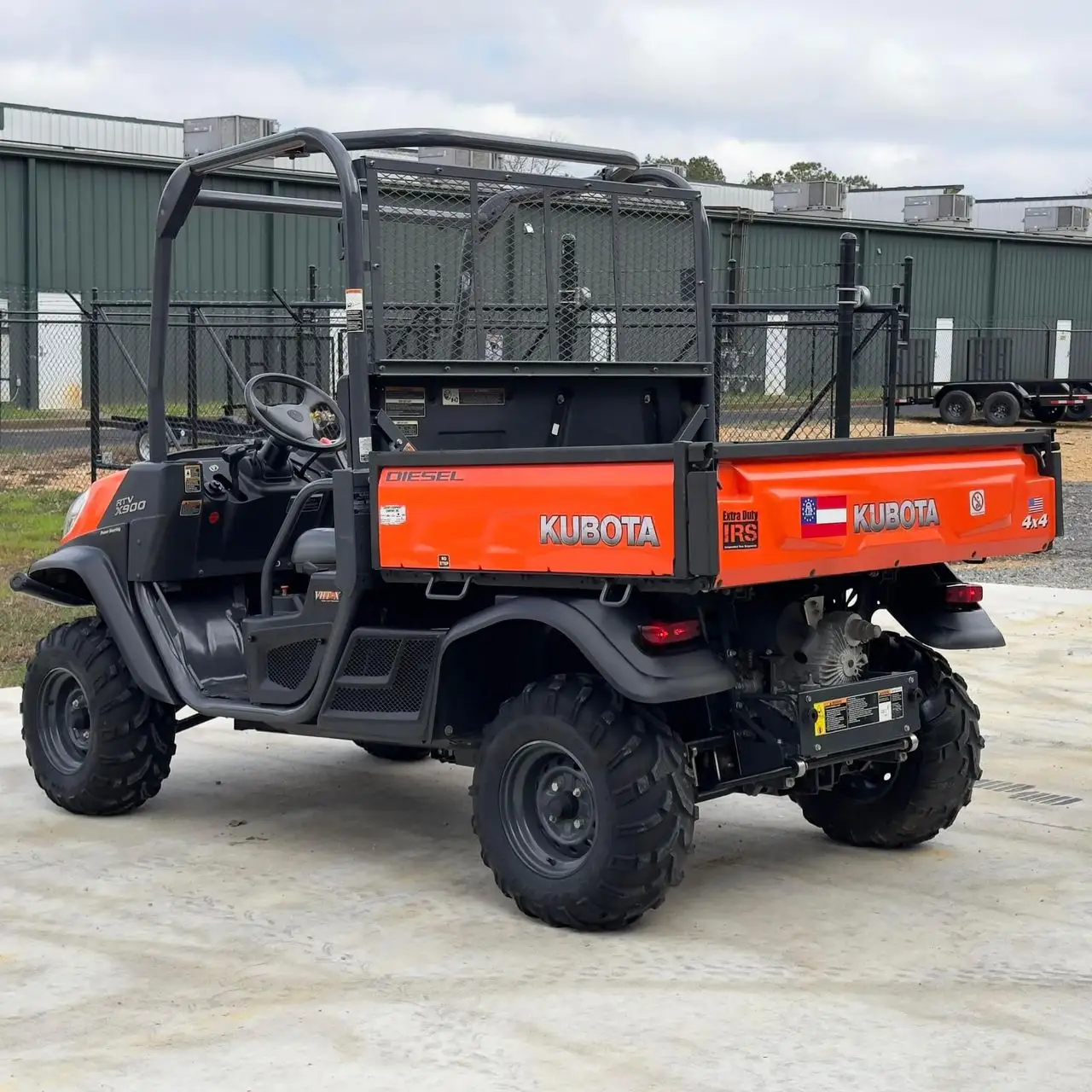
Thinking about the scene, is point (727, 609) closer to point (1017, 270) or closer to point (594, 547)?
point (594, 547)

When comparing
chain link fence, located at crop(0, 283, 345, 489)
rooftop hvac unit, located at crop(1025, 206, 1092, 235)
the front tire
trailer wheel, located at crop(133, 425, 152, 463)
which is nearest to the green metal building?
chain link fence, located at crop(0, 283, 345, 489)

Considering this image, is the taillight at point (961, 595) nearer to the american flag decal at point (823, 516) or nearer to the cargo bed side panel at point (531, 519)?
the american flag decal at point (823, 516)

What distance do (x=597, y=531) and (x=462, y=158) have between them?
6.32 ft

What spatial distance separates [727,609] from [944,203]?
40350mm

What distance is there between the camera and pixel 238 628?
250 inches

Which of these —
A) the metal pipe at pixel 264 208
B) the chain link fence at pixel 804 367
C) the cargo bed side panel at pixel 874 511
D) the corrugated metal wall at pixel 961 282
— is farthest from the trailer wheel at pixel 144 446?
the corrugated metal wall at pixel 961 282

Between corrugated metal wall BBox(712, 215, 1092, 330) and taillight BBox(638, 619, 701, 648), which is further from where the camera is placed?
corrugated metal wall BBox(712, 215, 1092, 330)

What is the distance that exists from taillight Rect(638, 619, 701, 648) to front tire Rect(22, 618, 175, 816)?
229 cm

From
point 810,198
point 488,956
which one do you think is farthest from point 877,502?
point 810,198

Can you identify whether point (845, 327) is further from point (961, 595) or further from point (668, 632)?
point (668, 632)

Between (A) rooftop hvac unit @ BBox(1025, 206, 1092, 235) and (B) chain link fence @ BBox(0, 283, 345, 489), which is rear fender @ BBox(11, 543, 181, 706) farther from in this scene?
(A) rooftop hvac unit @ BBox(1025, 206, 1092, 235)

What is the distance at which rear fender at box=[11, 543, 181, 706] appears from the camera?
6.05m

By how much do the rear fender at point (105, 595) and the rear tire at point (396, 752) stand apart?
117 cm

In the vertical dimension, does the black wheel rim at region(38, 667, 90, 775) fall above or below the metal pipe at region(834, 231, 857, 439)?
below
